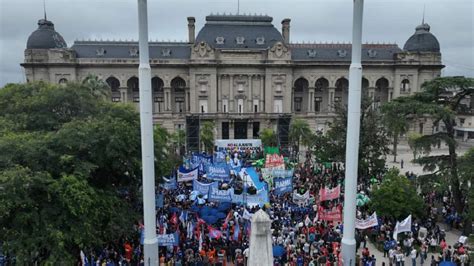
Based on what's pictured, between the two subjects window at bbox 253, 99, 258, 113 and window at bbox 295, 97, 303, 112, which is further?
window at bbox 295, 97, 303, 112

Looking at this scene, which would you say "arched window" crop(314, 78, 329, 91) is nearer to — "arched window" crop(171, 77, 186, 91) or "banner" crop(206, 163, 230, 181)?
"arched window" crop(171, 77, 186, 91)

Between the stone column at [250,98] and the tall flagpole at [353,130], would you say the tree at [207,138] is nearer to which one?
the stone column at [250,98]

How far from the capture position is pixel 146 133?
1277 cm

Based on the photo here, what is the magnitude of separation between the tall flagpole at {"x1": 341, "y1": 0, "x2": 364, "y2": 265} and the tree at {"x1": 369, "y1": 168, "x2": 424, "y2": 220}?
10220mm

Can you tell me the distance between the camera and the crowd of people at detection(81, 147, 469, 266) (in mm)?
17672

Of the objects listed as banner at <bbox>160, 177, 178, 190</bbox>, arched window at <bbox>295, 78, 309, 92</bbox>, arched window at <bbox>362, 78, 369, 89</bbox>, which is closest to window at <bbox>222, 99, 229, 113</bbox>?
arched window at <bbox>295, 78, 309, 92</bbox>

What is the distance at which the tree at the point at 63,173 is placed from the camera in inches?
578

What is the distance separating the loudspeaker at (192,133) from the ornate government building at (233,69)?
0.99 feet

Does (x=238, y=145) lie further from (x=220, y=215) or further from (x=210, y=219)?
(x=210, y=219)

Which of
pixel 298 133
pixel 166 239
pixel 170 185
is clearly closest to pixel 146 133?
pixel 166 239

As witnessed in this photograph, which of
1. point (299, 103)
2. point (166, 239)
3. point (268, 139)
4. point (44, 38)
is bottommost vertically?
point (166, 239)

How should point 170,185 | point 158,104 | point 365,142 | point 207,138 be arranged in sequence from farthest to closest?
1. point 158,104
2. point 207,138
3. point 365,142
4. point 170,185

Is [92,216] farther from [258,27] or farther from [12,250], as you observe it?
[258,27]

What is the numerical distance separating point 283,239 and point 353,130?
896 centimetres
